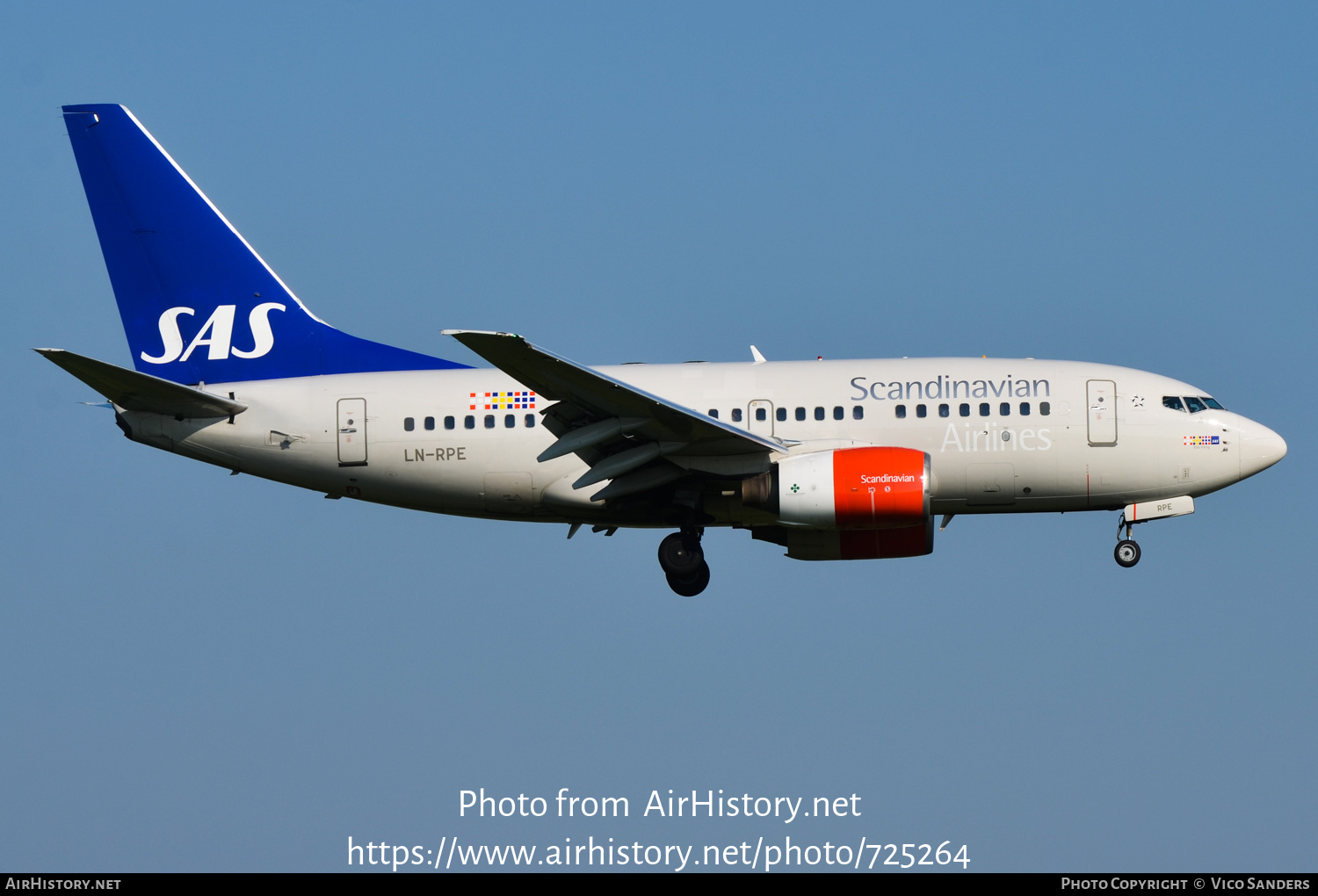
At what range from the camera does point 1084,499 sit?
2766 centimetres

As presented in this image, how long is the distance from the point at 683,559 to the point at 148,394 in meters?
10.9

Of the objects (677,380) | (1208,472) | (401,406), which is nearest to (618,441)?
(677,380)

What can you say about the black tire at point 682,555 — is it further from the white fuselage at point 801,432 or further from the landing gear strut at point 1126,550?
the landing gear strut at point 1126,550

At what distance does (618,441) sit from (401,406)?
15.5ft

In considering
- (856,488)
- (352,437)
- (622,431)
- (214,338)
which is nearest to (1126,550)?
(856,488)

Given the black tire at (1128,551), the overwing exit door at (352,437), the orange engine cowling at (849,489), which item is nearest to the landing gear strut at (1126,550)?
the black tire at (1128,551)

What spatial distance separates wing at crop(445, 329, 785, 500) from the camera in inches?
958

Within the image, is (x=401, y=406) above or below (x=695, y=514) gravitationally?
above

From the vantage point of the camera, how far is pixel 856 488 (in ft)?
84.5

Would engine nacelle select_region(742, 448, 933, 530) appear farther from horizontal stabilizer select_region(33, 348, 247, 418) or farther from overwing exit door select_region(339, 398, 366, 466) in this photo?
horizontal stabilizer select_region(33, 348, 247, 418)

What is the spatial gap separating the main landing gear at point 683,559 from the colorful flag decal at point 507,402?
3.82 m

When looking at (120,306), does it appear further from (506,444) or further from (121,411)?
(506,444)

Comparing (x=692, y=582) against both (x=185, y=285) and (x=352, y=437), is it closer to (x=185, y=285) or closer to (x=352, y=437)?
(x=352, y=437)

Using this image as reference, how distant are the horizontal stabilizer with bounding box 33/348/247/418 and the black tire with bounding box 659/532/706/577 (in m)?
8.98
